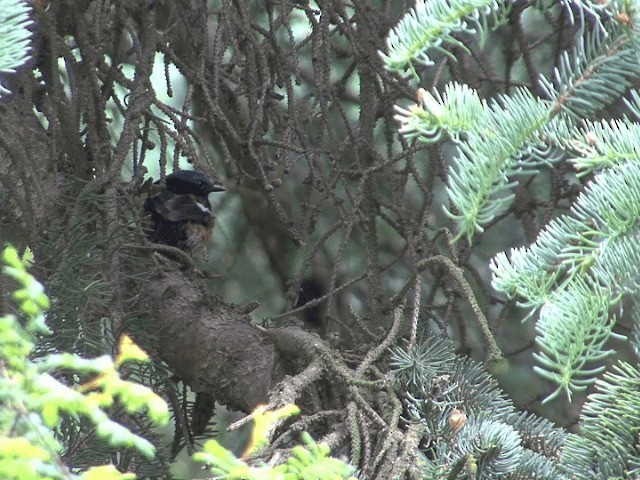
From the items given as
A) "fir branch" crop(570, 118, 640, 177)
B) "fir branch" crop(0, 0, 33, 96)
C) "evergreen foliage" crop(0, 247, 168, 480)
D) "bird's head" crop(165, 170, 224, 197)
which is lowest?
"evergreen foliage" crop(0, 247, 168, 480)

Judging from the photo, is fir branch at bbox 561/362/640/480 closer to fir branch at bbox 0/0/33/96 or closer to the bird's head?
fir branch at bbox 0/0/33/96

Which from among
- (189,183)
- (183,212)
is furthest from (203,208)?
(189,183)

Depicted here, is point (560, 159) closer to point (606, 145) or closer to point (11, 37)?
point (606, 145)

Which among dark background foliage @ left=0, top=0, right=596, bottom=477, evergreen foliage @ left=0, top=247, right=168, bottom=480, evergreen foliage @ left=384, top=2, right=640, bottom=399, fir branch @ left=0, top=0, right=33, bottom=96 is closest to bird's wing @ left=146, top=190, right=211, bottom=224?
dark background foliage @ left=0, top=0, right=596, bottom=477

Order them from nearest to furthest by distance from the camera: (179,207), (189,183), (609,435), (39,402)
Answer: (39,402)
(609,435)
(179,207)
(189,183)

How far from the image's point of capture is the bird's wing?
4168 mm

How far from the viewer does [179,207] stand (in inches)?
169

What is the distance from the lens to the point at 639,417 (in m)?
1.38

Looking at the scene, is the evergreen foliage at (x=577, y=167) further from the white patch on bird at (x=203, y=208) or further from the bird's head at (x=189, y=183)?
the bird's head at (x=189, y=183)

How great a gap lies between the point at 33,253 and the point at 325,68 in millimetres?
1016

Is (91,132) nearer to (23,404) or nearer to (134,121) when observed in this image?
(134,121)

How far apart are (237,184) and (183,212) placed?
4.27 ft

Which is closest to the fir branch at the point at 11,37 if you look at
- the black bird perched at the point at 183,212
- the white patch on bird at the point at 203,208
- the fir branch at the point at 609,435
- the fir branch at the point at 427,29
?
the fir branch at the point at 427,29

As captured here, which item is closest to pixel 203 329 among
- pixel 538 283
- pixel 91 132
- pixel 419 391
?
pixel 91 132
